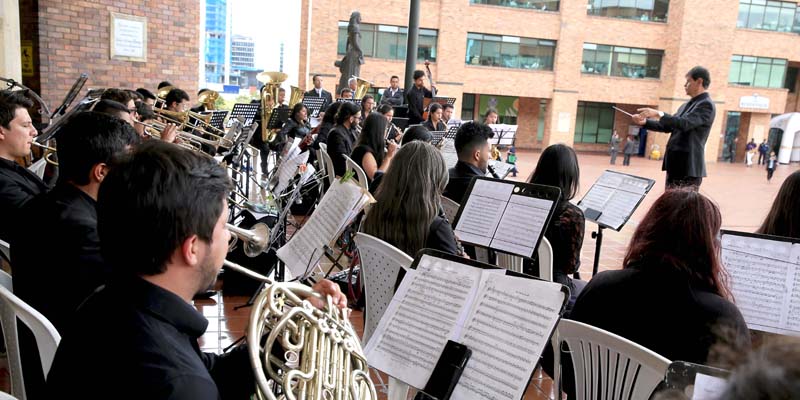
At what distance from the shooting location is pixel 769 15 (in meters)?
28.3

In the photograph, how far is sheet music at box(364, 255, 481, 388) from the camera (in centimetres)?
169

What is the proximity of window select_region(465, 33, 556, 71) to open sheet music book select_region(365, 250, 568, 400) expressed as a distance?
2538 cm

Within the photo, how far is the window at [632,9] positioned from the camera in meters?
27.2

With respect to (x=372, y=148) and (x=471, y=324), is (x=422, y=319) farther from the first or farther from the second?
(x=372, y=148)

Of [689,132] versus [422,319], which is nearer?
[422,319]

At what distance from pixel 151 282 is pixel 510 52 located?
26940 mm

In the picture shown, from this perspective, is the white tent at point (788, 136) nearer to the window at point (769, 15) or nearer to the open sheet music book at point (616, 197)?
the window at point (769, 15)

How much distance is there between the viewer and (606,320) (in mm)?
2072

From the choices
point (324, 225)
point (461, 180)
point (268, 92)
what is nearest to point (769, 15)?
point (268, 92)

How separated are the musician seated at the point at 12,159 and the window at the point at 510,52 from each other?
23.9 m

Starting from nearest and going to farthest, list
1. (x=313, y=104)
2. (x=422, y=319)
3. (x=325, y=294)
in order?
1. (x=325, y=294)
2. (x=422, y=319)
3. (x=313, y=104)

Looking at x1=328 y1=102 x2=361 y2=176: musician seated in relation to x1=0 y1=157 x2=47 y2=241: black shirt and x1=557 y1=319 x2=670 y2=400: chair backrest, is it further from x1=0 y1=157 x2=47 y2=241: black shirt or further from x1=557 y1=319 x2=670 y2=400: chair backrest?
x1=557 y1=319 x2=670 y2=400: chair backrest

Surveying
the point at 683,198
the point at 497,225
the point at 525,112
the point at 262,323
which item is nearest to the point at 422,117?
the point at 497,225

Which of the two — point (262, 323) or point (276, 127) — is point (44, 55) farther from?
point (262, 323)
